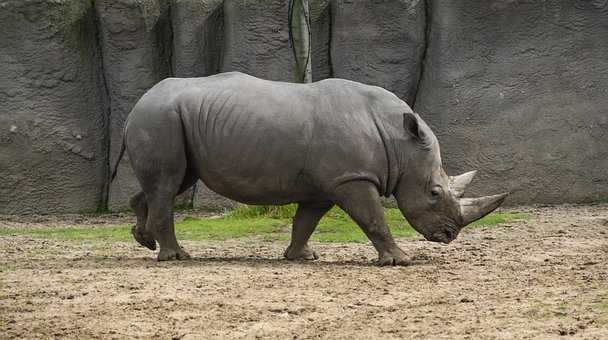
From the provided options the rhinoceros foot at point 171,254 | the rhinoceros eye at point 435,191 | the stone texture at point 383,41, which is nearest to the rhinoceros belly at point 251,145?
the rhinoceros foot at point 171,254

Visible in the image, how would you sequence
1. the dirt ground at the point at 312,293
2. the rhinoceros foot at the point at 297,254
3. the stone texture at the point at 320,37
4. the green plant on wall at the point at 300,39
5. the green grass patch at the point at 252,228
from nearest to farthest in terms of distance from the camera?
the dirt ground at the point at 312,293
the rhinoceros foot at the point at 297,254
the green grass patch at the point at 252,228
the green plant on wall at the point at 300,39
the stone texture at the point at 320,37

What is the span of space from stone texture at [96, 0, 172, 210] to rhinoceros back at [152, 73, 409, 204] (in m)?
5.62

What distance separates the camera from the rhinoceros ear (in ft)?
29.1

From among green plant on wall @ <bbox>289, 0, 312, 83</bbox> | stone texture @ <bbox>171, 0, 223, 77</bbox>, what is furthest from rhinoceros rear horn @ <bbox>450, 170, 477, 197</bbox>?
stone texture @ <bbox>171, 0, 223, 77</bbox>

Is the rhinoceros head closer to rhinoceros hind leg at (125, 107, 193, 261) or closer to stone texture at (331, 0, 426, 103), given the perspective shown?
rhinoceros hind leg at (125, 107, 193, 261)

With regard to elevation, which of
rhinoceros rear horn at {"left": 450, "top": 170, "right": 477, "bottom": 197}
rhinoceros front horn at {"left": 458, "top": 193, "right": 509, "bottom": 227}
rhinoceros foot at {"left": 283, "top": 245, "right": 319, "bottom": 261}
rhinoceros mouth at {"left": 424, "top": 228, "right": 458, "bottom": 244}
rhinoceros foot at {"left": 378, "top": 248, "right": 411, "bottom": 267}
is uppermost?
rhinoceros rear horn at {"left": 450, "top": 170, "right": 477, "bottom": 197}

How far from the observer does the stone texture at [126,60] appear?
14.5 metres

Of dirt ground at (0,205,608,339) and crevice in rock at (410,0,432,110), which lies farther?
crevice in rock at (410,0,432,110)

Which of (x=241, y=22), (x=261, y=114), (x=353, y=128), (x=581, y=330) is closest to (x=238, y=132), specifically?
(x=261, y=114)

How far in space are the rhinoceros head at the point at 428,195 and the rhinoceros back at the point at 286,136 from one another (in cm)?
13

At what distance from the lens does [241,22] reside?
14.5m

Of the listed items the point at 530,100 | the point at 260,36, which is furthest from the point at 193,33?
the point at 530,100

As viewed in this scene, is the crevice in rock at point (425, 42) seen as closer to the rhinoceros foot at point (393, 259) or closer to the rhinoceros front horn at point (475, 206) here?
the rhinoceros front horn at point (475, 206)

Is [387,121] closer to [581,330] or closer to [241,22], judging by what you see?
[581,330]
